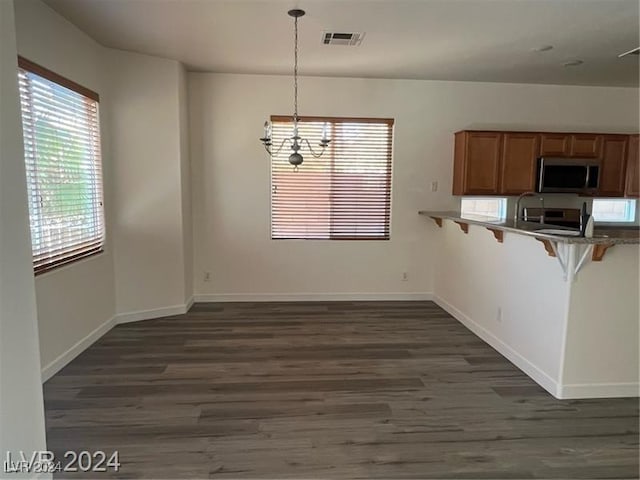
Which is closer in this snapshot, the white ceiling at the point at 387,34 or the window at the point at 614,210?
the white ceiling at the point at 387,34

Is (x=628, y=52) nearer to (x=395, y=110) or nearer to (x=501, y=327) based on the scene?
(x=395, y=110)

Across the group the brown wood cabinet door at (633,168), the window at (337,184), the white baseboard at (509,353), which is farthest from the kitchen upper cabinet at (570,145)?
the white baseboard at (509,353)

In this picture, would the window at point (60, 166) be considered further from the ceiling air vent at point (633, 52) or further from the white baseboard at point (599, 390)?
the ceiling air vent at point (633, 52)

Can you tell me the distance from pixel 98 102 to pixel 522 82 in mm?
4718

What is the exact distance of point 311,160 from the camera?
4992mm

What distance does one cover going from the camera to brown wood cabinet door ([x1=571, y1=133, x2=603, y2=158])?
488 cm

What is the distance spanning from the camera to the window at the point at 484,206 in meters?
5.28

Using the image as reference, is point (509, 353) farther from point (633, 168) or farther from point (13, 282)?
point (13, 282)

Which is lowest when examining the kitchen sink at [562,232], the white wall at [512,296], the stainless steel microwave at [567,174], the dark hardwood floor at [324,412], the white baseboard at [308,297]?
the dark hardwood floor at [324,412]

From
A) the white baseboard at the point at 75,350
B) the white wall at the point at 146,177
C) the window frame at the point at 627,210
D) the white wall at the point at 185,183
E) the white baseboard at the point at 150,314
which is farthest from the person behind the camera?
the window frame at the point at 627,210

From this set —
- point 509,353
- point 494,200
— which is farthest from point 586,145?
point 509,353

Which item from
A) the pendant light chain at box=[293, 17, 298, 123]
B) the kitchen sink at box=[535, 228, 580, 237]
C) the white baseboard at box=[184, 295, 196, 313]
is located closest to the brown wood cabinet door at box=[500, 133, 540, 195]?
the kitchen sink at box=[535, 228, 580, 237]

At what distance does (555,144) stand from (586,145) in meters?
0.41

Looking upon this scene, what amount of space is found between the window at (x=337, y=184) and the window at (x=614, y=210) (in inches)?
116
